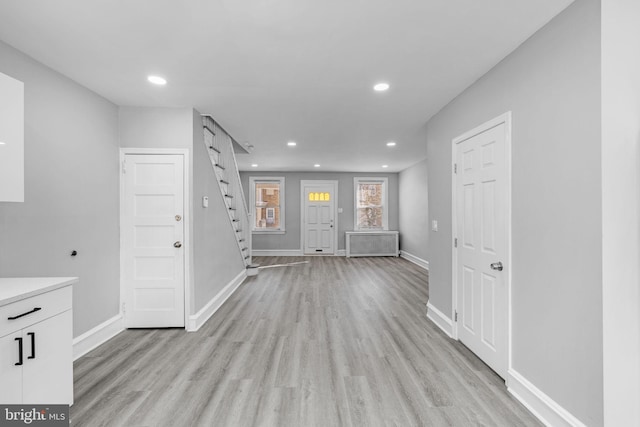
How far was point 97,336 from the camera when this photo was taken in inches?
109

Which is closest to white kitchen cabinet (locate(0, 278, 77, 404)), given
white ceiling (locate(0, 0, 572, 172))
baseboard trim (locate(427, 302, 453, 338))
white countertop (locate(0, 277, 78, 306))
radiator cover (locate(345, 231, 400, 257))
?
white countertop (locate(0, 277, 78, 306))

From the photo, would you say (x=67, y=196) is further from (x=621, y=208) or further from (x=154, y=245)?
(x=621, y=208)

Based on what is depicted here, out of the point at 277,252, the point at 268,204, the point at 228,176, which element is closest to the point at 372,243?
the point at 277,252

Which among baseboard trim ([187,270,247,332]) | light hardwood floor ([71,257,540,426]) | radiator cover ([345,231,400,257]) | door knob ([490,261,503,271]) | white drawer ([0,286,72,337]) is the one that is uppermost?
door knob ([490,261,503,271])

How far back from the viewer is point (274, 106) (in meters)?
3.14

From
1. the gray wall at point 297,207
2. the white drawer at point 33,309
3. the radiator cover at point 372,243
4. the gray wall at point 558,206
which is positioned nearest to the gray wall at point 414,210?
the radiator cover at point 372,243

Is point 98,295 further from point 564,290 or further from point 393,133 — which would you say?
point 393,133

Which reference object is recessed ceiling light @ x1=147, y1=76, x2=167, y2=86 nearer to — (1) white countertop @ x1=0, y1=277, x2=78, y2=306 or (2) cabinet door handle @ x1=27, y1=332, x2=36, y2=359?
(1) white countertop @ x1=0, y1=277, x2=78, y2=306

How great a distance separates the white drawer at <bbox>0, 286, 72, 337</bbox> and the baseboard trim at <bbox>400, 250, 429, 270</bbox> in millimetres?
6254

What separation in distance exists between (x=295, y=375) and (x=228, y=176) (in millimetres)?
3220

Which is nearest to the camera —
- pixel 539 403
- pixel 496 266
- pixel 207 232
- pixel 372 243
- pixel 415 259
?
pixel 539 403

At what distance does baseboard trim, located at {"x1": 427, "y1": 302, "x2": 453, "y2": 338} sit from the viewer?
2971mm

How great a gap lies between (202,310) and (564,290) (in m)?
3.40

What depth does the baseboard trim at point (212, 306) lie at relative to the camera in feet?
10.3
